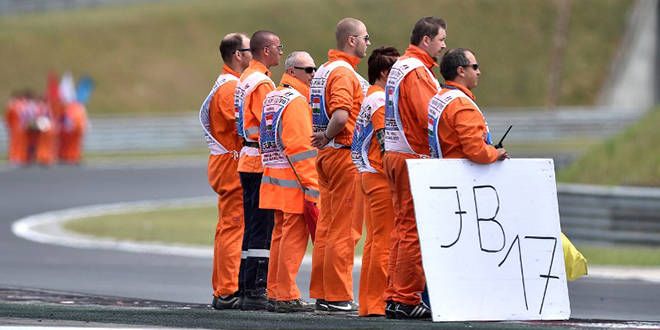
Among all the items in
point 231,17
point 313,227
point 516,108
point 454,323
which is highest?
point 231,17

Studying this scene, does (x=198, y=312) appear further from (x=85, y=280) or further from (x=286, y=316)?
(x=85, y=280)

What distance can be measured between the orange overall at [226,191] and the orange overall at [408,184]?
157 centimetres

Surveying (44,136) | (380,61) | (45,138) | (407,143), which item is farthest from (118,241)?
(45,138)

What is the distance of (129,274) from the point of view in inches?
617

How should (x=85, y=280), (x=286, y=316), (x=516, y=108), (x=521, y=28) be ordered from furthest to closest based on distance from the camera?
(x=521, y=28) → (x=516, y=108) → (x=85, y=280) → (x=286, y=316)

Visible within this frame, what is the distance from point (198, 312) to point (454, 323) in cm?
202

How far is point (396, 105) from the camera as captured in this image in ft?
33.9

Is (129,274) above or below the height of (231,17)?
below

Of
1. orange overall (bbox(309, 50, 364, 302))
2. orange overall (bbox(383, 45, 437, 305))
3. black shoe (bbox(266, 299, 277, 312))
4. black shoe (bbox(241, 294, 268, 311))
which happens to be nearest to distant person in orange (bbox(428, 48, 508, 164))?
orange overall (bbox(383, 45, 437, 305))

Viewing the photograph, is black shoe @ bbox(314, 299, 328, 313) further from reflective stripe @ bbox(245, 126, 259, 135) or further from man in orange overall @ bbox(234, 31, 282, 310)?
reflective stripe @ bbox(245, 126, 259, 135)

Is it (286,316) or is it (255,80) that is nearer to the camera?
(286,316)

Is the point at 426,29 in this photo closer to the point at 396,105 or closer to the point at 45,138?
the point at 396,105

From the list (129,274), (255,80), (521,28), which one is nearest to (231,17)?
(521,28)

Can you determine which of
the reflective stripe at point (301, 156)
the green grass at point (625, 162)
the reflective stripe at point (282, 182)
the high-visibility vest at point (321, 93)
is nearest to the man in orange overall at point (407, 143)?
the high-visibility vest at point (321, 93)
